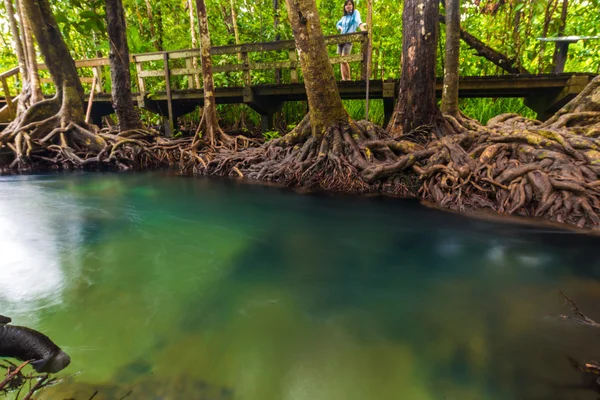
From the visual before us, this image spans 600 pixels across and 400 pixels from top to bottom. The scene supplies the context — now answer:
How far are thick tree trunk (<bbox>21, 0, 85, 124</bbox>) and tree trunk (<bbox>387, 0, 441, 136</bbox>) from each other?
789 centimetres

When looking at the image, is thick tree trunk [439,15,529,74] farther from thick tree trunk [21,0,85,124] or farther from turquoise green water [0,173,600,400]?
thick tree trunk [21,0,85,124]

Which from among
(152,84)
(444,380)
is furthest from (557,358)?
(152,84)

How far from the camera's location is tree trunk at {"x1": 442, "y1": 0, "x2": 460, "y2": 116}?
6359mm

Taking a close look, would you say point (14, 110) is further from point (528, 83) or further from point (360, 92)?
point (528, 83)

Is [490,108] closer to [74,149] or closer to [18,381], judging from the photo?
[18,381]

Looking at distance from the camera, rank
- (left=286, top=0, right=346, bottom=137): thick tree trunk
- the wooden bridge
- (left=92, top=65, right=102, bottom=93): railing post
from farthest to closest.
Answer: (left=92, top=65, right=102, bottom=93): railing post < the wooden bridge < (left=286, top=0, right=346, bottom=137): thick tree trunk

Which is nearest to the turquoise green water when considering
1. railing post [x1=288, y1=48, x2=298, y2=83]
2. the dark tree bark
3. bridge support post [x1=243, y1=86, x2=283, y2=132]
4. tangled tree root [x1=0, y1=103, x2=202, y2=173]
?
tangled tree root [x1=0, y1=103, x2=202, y2=173]

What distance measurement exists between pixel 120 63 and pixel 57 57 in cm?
139

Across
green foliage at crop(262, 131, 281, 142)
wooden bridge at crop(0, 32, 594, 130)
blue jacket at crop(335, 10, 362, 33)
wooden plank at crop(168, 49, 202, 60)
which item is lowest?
green foliage at crop(262, 131, 281, 142)

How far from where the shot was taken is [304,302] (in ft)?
8.97

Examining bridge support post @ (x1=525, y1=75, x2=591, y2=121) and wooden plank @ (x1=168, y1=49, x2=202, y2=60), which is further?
wooden plank @ (x1=168, y1=49, x2=202, y2=60)

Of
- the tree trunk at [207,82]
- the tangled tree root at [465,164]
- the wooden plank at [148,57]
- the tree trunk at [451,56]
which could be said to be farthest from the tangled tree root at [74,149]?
the tree trunk at [451,56]

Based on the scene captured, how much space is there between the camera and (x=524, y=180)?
452 centimetres

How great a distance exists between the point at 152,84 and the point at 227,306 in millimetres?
11437
